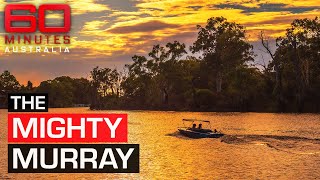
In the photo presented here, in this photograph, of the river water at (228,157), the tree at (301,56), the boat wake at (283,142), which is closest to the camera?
the river water at (228,157)

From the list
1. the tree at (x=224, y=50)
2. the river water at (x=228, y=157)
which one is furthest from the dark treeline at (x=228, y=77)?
the river water at (x=228, y=157)

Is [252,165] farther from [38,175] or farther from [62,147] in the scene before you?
[62,147]

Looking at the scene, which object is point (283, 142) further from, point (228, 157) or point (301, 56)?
point (301, 56)

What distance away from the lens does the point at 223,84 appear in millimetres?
132125

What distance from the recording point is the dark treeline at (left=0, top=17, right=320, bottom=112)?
356 ft

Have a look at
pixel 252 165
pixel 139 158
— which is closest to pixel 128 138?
pixel 139 158

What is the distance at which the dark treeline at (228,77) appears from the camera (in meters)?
109

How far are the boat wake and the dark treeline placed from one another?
159 ft

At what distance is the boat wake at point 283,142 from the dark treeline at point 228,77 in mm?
48510

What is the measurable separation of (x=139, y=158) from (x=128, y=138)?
21358 mm

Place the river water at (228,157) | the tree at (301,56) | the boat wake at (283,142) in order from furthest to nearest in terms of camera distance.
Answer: the tree at (301,56)
the boat wake at (283,142)
the river water at (228,157)

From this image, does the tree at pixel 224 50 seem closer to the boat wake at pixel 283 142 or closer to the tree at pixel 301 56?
the tree at pixel 301 56

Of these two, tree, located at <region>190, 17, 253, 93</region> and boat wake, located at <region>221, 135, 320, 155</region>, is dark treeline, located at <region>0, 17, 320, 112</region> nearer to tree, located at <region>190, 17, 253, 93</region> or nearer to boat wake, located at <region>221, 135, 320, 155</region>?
tree, located at <region>190, 17, 253, 93</region>

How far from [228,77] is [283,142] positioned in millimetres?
70654
